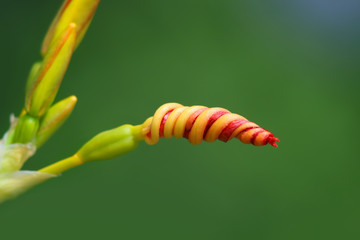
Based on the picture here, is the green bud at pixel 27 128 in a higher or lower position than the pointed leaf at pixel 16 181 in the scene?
higher

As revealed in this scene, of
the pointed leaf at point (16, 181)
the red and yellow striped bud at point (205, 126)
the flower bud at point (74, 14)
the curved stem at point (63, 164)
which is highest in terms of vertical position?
the flower bud at point (74, 14)

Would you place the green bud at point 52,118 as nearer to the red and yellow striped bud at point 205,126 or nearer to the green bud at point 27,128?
the green bud at point 27,128

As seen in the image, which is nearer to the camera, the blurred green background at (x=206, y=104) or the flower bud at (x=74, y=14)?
the flower bud at (x=74, y=14)

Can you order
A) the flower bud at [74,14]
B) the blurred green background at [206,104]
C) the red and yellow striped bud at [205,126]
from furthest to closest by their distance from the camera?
the blurred green background at [206,104] → the flower bud at [74,14] → the red and yellow striped bud at [205,126]

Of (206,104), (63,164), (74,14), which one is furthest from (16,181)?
(206,104)

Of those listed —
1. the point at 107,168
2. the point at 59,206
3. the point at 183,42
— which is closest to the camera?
the point at 59,206

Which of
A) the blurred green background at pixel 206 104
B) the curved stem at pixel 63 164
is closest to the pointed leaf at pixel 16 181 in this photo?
the curved stem at pixel 63 164

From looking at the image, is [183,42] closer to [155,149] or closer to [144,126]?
[155,149]

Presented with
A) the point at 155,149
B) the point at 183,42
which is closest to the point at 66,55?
the point at 155,149
